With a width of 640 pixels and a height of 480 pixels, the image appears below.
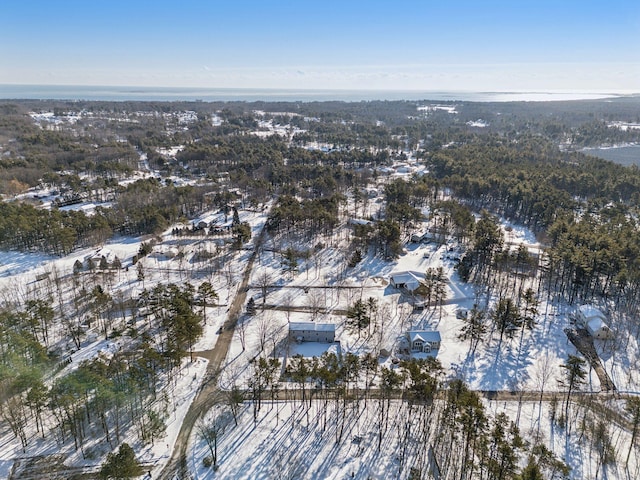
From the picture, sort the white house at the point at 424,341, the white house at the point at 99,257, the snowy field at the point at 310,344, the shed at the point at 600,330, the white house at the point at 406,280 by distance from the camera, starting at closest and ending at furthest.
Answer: the snowy field at the point at 310,344
the white house at the point at 424,341
the shed at the point at 600,330
the white house at the point at 406,280
the white house at the point at 99,257

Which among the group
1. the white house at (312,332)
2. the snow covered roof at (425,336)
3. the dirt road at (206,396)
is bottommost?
the dirt road at (206,396)

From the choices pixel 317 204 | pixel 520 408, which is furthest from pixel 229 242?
pixel 520 408

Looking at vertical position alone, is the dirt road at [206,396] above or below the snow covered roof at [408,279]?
below

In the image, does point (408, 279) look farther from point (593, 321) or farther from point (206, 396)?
point (206, 396)

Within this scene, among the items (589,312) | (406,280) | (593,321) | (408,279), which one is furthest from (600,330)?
(406,280)

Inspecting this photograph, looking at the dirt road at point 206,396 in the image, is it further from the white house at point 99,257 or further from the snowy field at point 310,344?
the white house at point 99,257

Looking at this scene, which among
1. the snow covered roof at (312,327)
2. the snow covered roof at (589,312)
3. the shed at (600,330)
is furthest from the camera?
the snow covered roof at (589,312)

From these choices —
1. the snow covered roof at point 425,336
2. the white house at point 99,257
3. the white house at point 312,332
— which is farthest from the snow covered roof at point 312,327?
the white house at point 99,257

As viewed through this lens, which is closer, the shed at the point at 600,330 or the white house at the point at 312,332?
the white house at the point at 312,332
